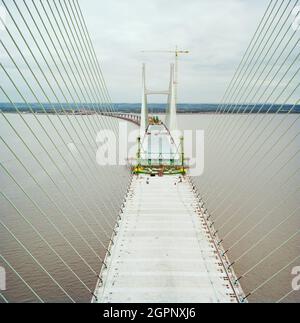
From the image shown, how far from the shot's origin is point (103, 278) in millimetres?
6242

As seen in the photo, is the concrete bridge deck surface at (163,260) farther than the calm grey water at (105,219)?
No

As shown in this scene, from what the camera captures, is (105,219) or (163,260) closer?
(163,260)

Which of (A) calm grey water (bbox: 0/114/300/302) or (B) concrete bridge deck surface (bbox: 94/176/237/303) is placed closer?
(B) concrete bridge deck surface (bbox: 94/176/237/303)

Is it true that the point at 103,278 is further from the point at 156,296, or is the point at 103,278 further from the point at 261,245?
the point at 261,245

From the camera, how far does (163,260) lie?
6.98 m

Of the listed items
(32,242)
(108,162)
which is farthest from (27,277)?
(108,162)

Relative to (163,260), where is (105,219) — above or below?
above

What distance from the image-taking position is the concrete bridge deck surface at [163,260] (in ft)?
18.8

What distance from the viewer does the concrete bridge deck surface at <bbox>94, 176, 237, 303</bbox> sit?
5730 mm

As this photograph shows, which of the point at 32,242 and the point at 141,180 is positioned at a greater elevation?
the point at 141,180
